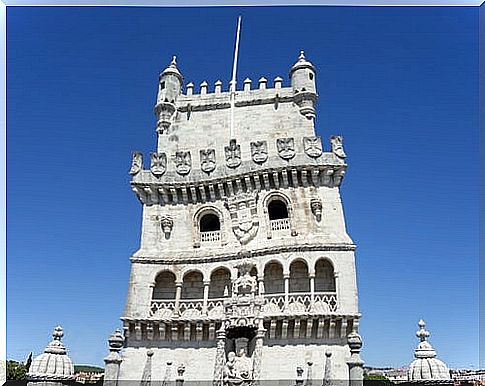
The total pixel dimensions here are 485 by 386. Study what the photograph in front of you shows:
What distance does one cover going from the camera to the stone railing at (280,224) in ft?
83.9

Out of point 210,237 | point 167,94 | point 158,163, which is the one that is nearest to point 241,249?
point 210,237

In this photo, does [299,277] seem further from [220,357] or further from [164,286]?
[164,286]

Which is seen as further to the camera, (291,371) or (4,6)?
(291,371)

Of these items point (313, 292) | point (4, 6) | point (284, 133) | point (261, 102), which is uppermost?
point (261, 102)

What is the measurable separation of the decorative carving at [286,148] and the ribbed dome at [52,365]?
12.7 meters

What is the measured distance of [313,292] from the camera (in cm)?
2386

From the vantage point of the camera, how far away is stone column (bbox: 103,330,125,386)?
22328mm

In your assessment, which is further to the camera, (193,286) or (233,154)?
(233,154)

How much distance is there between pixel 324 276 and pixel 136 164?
33.8 ft

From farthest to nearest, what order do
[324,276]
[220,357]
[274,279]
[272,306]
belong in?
[274,279], [324,276], [272,306], [220,357]

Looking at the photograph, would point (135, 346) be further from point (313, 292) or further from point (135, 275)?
point (313, 292)

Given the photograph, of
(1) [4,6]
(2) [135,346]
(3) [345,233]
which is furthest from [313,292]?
(1) [4,6]

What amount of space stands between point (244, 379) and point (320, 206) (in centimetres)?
777

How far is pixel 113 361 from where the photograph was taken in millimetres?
22469
